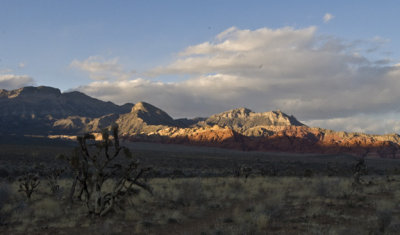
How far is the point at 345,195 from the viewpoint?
1931cm

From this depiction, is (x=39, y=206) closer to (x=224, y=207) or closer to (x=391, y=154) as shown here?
(x=224, y=207)

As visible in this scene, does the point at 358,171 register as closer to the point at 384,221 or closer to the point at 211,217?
the point at 211,217

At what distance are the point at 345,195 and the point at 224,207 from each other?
686 cm

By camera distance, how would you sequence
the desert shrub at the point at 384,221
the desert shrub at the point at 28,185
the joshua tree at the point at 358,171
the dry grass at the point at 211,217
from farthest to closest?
the joshua tree at the point at 358,171 → the desert shrub at the point at 28,185 → the dry grass at the point at 211,217 → the desert shrub at the point at 384,221

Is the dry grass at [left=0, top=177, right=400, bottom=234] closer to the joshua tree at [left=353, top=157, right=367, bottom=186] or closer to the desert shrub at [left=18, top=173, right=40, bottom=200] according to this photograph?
the desert shrub at [left=18, top=173, right=40, bottom=200]

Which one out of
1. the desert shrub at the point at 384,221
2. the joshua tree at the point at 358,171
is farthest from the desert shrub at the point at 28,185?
the joshua tree at the point at 358,171

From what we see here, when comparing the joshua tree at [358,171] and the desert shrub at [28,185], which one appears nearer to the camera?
the desert shrub at [28,185]

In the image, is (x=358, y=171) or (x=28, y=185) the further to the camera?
(x=358, y=171)

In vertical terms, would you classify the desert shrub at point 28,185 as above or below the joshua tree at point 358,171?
below

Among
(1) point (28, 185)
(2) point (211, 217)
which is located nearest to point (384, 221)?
(2) point (211, 217)

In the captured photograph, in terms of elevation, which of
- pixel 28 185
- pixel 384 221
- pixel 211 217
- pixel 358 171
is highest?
pixel 358 171

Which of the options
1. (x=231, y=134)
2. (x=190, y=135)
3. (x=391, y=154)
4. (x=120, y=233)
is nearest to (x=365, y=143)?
(x=391, y=154)

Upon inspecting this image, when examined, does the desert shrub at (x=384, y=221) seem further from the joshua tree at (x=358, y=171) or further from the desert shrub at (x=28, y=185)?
the desert shrub at (x=28, y=185)

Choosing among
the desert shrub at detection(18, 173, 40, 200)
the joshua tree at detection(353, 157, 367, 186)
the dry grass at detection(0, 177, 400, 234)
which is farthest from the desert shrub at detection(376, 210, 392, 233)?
the desert shrub at detection(18, 173, 40, 200)
